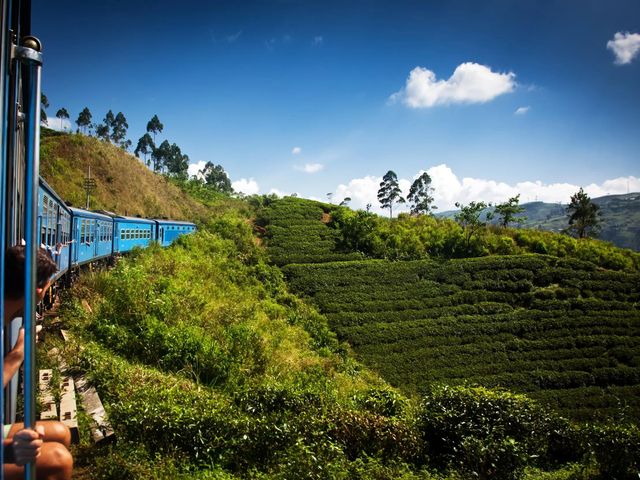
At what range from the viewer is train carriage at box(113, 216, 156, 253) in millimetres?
17212

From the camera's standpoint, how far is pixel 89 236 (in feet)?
44.5

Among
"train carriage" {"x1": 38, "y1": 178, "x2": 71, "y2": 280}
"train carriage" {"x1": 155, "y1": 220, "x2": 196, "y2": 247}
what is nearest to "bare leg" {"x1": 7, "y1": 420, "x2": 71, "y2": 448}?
"train carriage" {"x1": 38, "y1": 178, "x2": 71, "y2": 280}

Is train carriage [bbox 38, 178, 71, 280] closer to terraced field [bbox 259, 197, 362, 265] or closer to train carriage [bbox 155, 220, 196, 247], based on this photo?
train carriage [bbox 155, 220, 196, 247]

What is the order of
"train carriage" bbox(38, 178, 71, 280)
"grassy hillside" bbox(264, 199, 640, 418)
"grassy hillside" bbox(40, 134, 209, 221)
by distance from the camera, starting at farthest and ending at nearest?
"grassy hillside" bbox(40, 134, 209, 221)
"grassy hillside" bbox(264, 199, 640, 418)
"train carriage" bbox(38, 178, 71, 280)

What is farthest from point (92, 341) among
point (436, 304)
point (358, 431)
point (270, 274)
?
point (436, 304)

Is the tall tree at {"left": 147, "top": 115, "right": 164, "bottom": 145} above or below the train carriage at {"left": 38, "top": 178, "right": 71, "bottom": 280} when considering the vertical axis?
above

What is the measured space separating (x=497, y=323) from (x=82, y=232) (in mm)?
18492

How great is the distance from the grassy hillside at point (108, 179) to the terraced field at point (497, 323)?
70.0 ft

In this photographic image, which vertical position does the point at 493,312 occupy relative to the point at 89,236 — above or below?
below

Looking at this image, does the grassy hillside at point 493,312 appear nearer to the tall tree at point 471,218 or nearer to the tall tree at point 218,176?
the tall tree at point 471,218

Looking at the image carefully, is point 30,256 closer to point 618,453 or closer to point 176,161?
point 618,453

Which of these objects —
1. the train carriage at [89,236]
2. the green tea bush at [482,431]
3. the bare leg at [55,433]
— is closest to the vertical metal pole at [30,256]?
the bare leg at [55,433]

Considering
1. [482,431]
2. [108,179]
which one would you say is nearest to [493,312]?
[482,431]

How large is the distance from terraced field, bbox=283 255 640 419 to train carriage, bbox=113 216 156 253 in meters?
8.10
